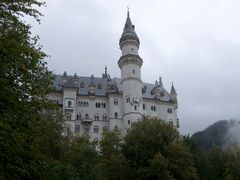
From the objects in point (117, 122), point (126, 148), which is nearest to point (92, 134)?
point (117, 122)

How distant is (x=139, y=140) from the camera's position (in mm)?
54531

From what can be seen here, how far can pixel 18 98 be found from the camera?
54.1ft

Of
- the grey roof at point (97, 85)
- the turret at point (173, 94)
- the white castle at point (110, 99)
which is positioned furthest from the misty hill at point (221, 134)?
the white castle at point (110, 99)

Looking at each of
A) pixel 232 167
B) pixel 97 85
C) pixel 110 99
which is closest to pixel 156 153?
pixel 232 167

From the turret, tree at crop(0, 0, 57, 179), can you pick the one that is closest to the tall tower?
the turret

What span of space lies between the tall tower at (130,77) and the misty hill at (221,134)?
40.4 meters

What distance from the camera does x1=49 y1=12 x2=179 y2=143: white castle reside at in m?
91.9

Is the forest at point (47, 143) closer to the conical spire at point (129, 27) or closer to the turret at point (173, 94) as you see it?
the turret at point (173, 94)

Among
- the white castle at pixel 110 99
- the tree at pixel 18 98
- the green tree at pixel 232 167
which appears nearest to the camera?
the tree at pixel 18 98

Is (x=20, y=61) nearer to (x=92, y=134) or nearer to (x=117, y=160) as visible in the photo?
(x=117, y=160)

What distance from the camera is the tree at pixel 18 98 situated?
15.3 meters

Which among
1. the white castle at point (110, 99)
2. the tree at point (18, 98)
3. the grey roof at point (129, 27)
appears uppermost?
the grey roof at point (129, 27)

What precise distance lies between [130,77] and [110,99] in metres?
6.82

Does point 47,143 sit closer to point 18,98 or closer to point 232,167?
point 18,98
